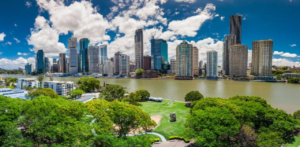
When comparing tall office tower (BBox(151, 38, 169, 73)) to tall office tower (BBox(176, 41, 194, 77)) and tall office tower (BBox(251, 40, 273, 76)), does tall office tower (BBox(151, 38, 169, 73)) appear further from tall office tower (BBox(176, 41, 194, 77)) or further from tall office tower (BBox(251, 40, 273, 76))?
tall office tower (BBox(251, 40, 273, 76))

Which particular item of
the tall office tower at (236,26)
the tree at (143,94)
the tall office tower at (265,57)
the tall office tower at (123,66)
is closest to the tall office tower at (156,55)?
the tall office tower at (123,66)

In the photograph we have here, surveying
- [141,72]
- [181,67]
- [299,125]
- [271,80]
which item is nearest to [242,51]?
[271,80]

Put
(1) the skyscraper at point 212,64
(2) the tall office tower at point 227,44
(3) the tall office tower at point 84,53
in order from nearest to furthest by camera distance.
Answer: (1) the skyscraper at point 212,64
(2) the tall office tower at point 227,44
(3) the tall office tower at point 84,53

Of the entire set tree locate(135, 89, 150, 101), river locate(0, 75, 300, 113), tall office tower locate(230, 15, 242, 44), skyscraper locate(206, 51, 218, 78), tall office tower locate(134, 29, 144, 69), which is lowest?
river locate(0, 75, 300, 113)

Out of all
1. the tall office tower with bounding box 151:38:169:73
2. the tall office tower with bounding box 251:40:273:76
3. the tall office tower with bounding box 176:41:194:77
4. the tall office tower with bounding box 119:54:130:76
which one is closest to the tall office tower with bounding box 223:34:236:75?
the tall office tower with bounding box 251:40:273:76

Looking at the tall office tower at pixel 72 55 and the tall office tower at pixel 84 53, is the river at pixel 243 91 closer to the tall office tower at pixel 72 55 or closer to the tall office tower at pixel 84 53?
the tall office tower at pixel 72 55

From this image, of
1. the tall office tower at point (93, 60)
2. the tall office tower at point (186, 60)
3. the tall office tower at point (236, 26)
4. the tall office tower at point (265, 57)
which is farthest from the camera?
the tall office tower at point (93, 60)
